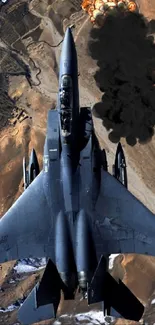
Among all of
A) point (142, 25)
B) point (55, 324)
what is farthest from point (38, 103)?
point (55, 324)

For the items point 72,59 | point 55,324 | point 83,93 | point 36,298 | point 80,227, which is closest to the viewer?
point 36,298

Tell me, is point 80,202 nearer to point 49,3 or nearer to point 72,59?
point 72,59

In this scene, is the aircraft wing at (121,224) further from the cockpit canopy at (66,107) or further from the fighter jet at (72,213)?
the cockpit canopy at (66,107)

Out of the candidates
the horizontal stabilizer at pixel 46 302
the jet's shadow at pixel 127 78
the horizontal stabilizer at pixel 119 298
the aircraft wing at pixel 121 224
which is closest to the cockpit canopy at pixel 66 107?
the aircraft wing at pixel 121 224

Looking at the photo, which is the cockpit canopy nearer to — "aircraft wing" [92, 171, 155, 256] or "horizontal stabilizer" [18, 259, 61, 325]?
"aircraft wing" [92, 171, 155, 256]

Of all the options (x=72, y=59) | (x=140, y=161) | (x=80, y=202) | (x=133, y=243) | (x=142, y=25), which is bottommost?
(x=133, y=243)

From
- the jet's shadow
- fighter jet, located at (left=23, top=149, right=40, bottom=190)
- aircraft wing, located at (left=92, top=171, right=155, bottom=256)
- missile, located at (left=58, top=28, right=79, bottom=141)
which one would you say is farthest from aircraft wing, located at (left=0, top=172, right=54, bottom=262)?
the jet's shadow

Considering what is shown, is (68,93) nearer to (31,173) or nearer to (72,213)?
(31,173)
